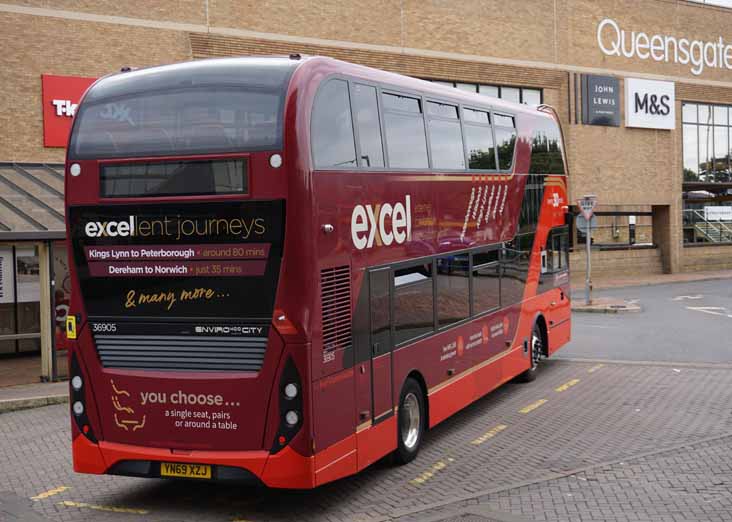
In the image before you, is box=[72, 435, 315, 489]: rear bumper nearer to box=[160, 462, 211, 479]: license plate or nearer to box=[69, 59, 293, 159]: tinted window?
box=[160, 462, 211, 479]: license plate

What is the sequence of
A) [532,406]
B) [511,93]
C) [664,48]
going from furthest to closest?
[664,48]
[511,93]
[532,406]

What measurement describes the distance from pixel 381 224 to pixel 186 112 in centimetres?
227

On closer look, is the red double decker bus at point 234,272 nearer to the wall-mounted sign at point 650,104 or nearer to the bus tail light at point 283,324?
the bus tail light at point 283,324

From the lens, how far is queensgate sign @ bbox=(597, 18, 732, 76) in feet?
123

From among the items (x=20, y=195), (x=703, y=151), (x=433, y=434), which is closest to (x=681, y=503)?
(x=433, y=434)

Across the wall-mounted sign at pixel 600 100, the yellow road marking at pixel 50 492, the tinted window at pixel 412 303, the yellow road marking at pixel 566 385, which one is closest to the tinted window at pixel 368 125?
the tinted window at pixel 412 303

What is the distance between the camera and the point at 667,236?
130ft

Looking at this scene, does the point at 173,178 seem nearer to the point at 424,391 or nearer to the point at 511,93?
the point at 424,391

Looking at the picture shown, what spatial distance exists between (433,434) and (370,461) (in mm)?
2727

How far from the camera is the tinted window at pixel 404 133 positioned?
9.22 meters

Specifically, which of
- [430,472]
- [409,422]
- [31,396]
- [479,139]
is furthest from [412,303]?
[31,396]

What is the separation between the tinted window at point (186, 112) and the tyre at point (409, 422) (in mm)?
3438

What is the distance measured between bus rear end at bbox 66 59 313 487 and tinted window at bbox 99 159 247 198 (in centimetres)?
1

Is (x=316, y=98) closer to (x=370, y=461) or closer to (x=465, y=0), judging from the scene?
(x=370, y=461)
